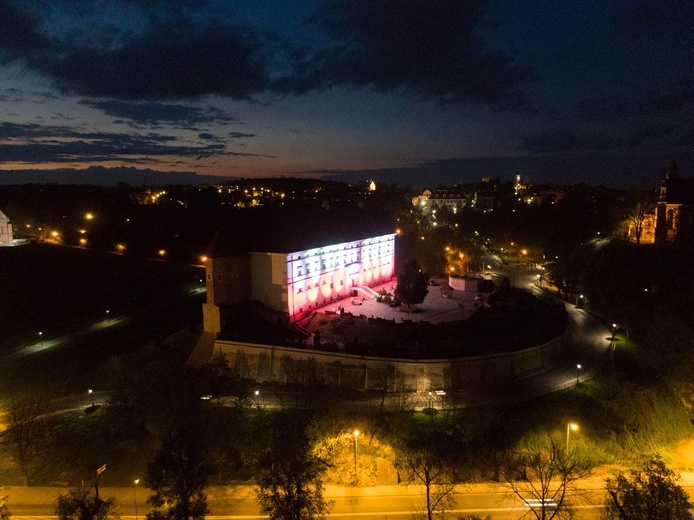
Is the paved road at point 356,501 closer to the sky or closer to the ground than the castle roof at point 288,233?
closer to the ground

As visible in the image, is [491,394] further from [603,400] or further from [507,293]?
[507,293]

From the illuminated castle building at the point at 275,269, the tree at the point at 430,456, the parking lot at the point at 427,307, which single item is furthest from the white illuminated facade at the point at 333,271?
the tree at the point at 430,456

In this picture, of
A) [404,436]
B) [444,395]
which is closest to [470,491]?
[404,436]

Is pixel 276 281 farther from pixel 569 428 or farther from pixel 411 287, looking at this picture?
pixel 569 428

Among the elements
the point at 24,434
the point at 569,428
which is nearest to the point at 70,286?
the point at 24,434

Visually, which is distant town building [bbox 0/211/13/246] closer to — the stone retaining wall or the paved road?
the stone retaining wall

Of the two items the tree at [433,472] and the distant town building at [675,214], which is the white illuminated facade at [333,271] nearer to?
the tree at [433,472]
